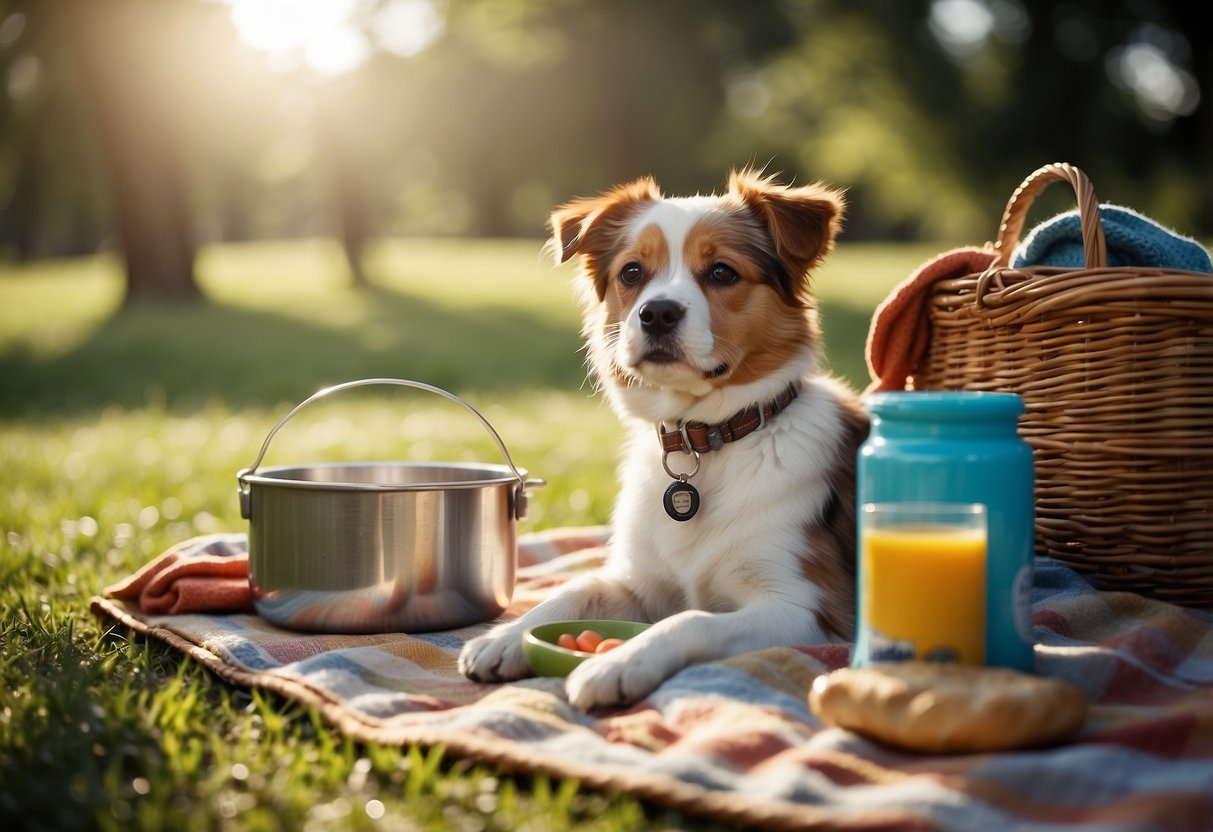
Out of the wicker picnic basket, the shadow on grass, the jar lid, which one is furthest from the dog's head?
the shadow on grass

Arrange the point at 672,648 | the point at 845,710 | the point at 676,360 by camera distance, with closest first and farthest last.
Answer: the point at 845,710 < the point at 672,648 < the point at 676,360

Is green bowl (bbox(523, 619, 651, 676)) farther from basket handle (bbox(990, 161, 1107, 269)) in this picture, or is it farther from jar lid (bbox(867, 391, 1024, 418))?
basket handle (bbox(990, 161, 1107, 269))

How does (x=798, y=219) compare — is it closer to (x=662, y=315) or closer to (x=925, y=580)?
(x=662, y=315)

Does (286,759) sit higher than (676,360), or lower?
lower

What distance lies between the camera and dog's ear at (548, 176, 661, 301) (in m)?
3.64

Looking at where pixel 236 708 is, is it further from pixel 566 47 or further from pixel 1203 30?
pixel 566 47

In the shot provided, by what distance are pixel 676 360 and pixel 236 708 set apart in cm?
147

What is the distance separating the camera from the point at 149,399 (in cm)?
1020

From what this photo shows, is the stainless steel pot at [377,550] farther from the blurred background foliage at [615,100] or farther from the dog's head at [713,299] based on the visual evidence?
the blurred background foliage at [615,100]

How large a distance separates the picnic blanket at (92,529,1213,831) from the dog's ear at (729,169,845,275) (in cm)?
119

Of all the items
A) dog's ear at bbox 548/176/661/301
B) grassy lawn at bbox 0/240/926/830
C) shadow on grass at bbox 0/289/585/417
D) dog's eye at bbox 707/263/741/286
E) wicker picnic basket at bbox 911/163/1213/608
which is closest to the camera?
grassy lawn at bbox 0/240/926/830

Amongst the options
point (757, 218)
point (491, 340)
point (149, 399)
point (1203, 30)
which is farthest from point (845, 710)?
point (1203, 30)

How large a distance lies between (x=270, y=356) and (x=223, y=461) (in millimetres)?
6076

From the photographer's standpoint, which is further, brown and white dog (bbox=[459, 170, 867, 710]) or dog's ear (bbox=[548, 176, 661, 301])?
dog's ear (bbox=[548, 176, 661, 301])
